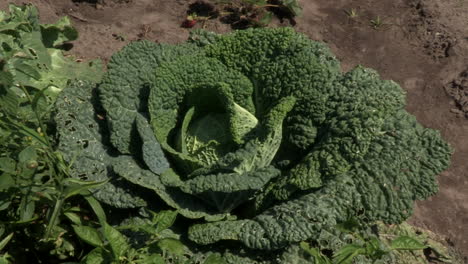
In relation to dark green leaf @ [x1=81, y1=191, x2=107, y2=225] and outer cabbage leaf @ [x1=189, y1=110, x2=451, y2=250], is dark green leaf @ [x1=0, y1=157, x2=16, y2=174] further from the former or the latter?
outer cabbage leaf @ [x1=189, y1=110, x2=451, y2=250]

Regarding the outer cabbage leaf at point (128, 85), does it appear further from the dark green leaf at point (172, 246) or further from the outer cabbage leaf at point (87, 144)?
the dark green leaf at point (172, 246)

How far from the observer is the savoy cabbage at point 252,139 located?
115 inches

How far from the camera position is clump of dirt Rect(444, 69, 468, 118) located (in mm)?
4770

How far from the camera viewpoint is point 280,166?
334 cm

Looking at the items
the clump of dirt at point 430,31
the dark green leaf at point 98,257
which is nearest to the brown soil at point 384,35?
the clump of dirt at point 430,31

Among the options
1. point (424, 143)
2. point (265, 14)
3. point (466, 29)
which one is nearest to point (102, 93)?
point (424, 143)

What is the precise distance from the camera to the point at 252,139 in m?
2.99

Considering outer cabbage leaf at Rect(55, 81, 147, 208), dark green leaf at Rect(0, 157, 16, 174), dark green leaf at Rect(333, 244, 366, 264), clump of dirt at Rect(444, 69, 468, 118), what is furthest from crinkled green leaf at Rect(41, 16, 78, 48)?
clump of dirt at Rect(444, 69, 468, 118)

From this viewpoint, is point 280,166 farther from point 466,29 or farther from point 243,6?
point 466,29

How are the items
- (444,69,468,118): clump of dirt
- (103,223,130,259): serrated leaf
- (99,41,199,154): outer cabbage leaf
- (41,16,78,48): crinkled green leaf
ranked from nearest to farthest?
1. (103,223,130,259): serrated leaf
2. (99,41,199,154): outer cabbage leaf
3. (41,16,78,48): crinkled green leaf
4. (444,69,468,118): clump of dirt

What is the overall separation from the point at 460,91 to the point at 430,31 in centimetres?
90

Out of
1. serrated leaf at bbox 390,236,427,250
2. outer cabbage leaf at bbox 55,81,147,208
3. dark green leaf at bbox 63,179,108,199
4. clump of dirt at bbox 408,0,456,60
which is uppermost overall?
clump of dirt at bbox 408,0,456,60

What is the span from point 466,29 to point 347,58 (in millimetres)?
1447

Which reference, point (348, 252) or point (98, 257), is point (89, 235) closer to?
point (98, 257)
